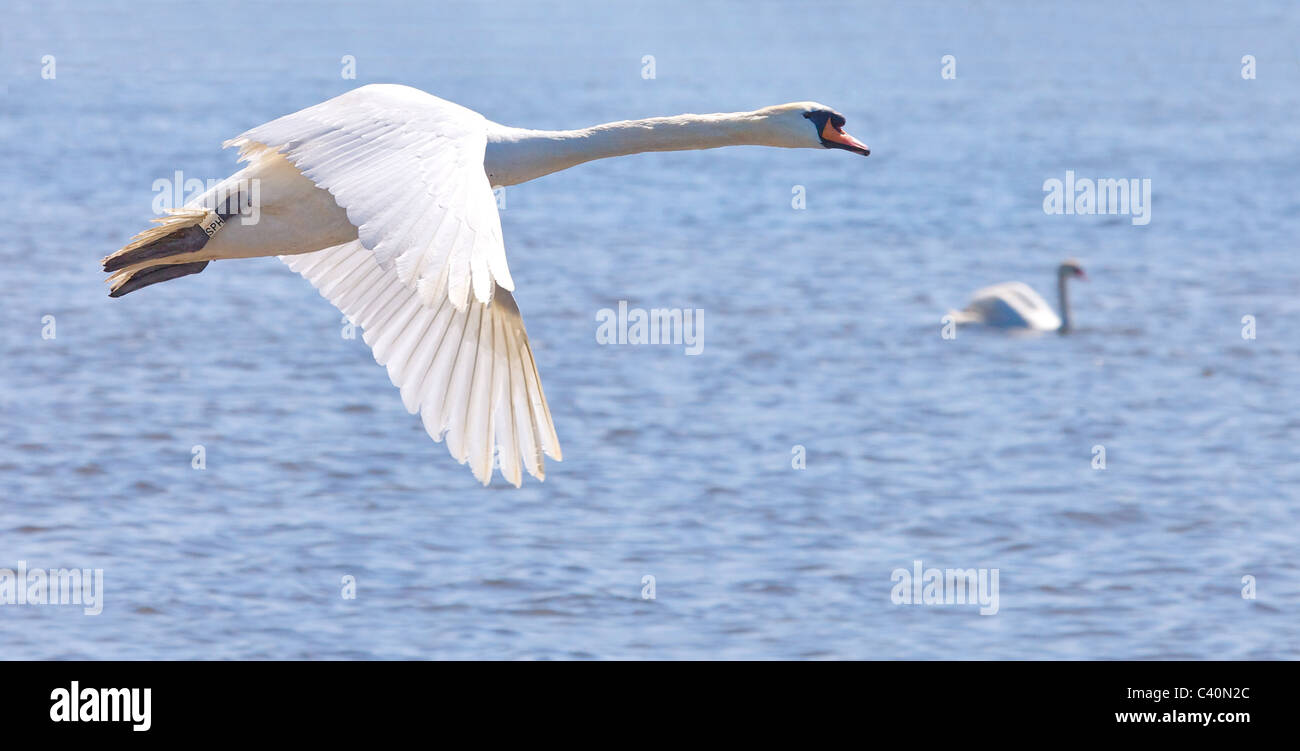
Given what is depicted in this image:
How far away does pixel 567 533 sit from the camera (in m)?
11.7

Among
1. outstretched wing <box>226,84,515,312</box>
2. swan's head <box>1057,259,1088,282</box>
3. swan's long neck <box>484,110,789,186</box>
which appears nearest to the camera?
outstretched wing <box>226,84,515,312</box>

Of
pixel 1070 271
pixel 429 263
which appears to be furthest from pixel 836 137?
pixel 1070 271

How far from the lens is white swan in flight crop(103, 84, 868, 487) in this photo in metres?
5.45

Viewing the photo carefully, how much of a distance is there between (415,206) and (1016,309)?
13.1m

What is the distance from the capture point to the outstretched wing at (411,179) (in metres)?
4.69

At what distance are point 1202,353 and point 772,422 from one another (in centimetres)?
483

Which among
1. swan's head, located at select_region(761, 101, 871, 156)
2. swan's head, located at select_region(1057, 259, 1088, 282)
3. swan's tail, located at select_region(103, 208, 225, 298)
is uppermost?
swan's head, located at select_region(1057, 259, 1088, 282)

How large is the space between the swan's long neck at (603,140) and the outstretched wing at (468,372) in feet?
1.66
